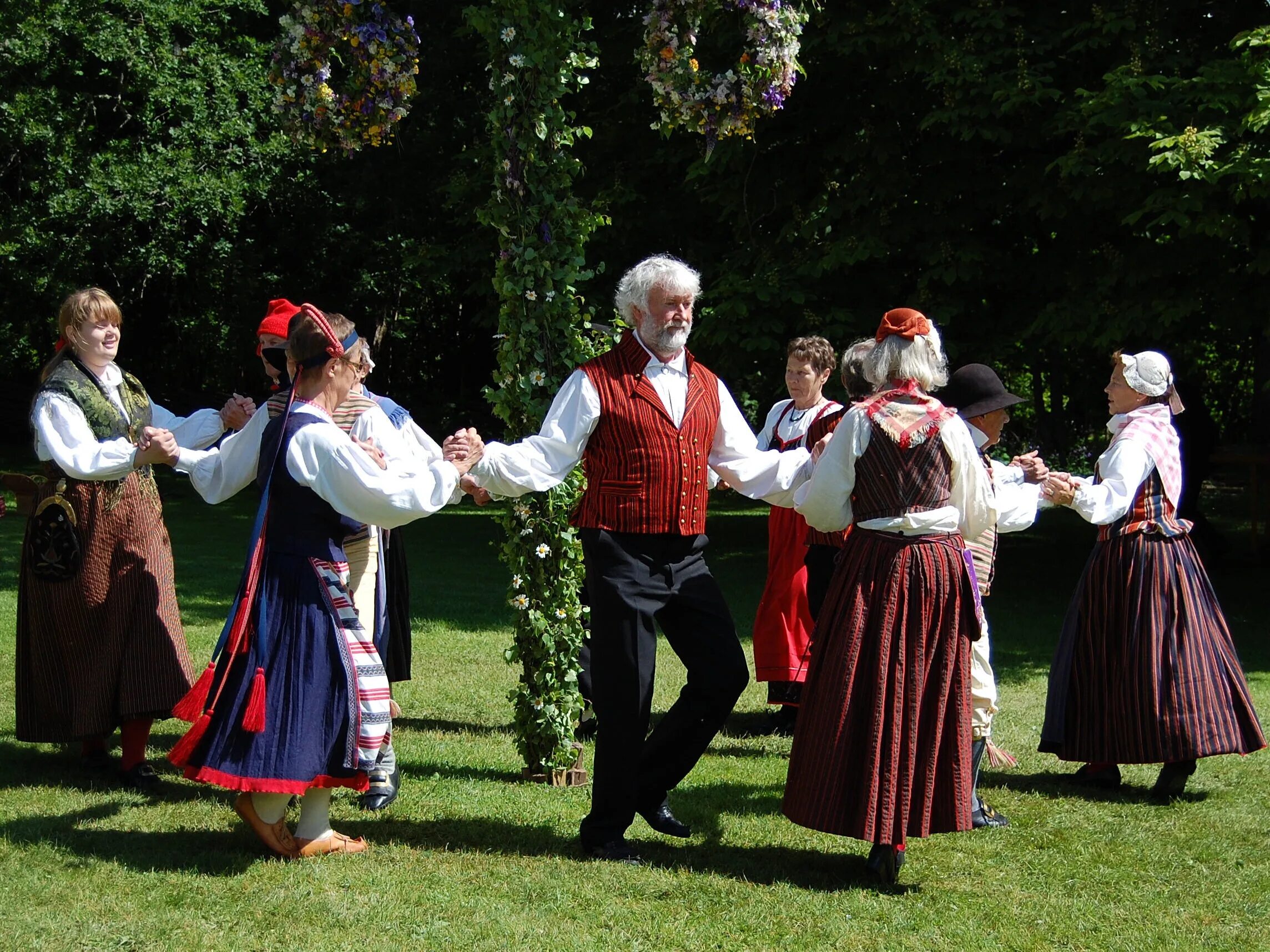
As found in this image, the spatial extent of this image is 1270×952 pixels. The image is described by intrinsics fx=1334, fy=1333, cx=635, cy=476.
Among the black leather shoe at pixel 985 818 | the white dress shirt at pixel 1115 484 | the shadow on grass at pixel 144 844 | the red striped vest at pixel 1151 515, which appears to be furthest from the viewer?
the red striped vest at pixel 1151 515

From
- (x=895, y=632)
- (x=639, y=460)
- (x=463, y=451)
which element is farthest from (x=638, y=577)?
(x=895, y=632)

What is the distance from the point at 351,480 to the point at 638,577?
973mm

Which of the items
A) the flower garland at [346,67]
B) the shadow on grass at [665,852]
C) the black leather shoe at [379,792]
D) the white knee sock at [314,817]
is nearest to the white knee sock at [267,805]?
the white knee sock at [314,817]

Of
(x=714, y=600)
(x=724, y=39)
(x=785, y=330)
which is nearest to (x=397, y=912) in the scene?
(x=714, y=600)

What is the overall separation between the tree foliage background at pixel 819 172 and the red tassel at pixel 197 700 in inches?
97.6

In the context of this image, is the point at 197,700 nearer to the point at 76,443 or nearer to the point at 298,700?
the point at 298,700

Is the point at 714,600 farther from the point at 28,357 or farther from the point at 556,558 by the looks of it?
the point at 28,357

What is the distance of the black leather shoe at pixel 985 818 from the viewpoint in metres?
4.89

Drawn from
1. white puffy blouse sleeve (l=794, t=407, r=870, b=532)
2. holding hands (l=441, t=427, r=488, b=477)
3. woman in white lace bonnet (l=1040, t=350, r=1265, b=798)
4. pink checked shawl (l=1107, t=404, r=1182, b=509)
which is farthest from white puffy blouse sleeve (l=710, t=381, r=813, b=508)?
pink checked shawl (l=1107, t=404, r=1182, b=509)

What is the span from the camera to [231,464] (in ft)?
14.9

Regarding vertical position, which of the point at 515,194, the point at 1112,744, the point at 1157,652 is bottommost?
the point at 1112,744

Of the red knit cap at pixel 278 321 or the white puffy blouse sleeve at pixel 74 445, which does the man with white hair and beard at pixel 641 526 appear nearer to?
the red knit cap at pixel 278 321

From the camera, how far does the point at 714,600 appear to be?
446 cm

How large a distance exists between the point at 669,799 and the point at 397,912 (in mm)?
1564
